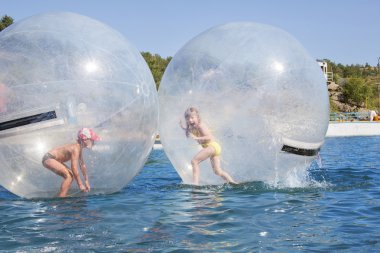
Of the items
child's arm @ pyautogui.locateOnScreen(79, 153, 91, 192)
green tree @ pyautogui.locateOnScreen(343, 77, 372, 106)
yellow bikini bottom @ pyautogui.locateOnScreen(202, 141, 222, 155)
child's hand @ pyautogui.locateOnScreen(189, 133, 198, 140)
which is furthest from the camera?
green tree @ pyautogui.locateOnScreen(343, 77, 372, 106)

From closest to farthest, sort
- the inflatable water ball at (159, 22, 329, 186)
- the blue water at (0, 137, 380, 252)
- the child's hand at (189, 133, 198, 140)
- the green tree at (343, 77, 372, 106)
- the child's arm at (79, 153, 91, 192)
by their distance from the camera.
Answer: the blue water at (0, 137, 380, 252)
the child's arm at (79, 153, 91, 192)
the inflatable water ball at (159, 22, 329, 186)
the child's hand at (189, 133, 198, 140)
the green tree at (343, 77, 372, 106)

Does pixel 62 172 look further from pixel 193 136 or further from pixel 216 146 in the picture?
pixel 216 146

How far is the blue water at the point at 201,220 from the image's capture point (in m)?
4.56

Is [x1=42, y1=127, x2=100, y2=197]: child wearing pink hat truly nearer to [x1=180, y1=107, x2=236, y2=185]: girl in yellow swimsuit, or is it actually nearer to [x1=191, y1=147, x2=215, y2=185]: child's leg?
[x1=180, y1=107, x2=236, y2=185]: girl in yellow swimsuit

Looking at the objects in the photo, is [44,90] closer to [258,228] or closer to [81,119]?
[81,119]

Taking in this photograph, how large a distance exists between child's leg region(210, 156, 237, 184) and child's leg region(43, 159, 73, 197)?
195cm

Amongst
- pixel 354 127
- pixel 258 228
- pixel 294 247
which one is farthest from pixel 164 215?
pixel 354 127

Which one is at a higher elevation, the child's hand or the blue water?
the child's hand

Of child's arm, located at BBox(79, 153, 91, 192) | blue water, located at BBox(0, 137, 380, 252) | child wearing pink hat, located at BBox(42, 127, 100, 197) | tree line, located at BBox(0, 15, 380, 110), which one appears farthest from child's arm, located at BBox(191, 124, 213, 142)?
tree line, located at BBox(0, 15, 380, 110)

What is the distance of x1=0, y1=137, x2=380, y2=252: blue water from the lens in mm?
4562

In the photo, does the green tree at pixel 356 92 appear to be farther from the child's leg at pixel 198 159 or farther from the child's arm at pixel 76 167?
the child's arm at pixel 76 167

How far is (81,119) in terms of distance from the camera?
6262mm

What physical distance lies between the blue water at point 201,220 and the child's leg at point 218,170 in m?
0.13

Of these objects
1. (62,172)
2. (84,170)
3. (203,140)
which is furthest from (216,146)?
(62,172)
